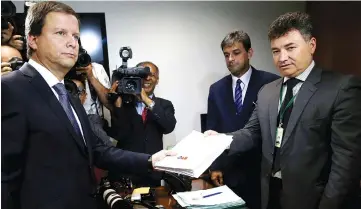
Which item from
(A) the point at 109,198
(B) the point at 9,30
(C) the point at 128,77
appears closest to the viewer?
(A) the point at 109,198

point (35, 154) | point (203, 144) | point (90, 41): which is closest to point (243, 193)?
point (203, 144)

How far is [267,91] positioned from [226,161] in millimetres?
774

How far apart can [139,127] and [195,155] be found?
974 mm

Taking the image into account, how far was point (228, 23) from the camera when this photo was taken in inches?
146

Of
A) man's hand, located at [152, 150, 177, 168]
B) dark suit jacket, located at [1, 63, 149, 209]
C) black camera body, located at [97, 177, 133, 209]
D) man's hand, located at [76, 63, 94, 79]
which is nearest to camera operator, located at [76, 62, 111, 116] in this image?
man's hand, located at [76, 63, 94, 79]

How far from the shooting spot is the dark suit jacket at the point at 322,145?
1.56 m

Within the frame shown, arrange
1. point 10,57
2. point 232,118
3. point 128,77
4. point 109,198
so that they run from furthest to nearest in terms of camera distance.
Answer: point 232,118, point 128,77, point 10,57, point 109,198

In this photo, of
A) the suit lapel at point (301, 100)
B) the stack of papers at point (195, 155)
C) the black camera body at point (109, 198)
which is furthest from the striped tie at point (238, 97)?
the black camera body at point (109, 198)

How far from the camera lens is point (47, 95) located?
1.33 meters

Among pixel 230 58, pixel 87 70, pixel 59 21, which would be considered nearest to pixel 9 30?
pixel 87 70

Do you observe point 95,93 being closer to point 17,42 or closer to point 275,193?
point 17,42

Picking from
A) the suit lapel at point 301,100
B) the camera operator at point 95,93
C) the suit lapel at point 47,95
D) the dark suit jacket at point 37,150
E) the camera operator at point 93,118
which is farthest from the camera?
the camera operator at point 95,93

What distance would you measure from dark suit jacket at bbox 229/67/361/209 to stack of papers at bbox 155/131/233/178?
11.0 inches

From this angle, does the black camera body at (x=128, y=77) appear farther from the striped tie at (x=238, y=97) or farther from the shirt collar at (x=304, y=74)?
the shirt collar at (x=304, y=74)
